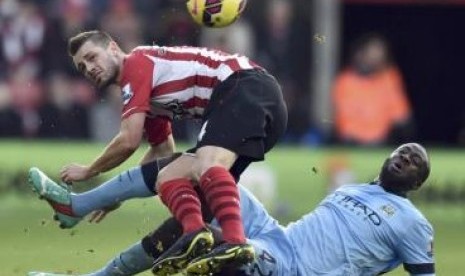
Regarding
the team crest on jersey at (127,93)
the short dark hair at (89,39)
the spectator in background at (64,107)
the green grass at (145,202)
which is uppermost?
the short dark hair at (89,39)

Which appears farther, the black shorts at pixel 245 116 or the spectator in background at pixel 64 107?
the spectator in background at pixel 64 107

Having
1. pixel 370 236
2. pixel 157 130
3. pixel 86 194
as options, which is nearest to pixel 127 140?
pixel 86 194

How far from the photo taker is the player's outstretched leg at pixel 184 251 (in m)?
9.69

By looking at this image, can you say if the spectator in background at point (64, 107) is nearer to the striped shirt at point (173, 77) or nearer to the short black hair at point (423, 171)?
the striped shirt at point (173, 77)

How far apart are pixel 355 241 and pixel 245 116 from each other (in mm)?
1018

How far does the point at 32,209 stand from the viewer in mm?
17688

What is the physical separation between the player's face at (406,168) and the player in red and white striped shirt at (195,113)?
2.65 ft

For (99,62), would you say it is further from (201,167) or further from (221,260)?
(221,260)

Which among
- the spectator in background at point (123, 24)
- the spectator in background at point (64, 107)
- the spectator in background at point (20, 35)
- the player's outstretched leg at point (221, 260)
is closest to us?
the player's outstretched leg at point (221, 260)

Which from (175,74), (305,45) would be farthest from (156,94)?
(305,45)

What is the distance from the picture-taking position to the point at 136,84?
10.4 m

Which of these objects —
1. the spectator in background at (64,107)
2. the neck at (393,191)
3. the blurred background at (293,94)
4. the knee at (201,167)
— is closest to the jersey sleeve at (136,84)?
the knee at (201,167)

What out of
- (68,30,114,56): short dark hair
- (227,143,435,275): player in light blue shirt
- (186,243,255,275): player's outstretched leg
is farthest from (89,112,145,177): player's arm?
(186,243,255,275): player's outstretched leg

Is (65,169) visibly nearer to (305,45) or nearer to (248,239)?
(248,239)
